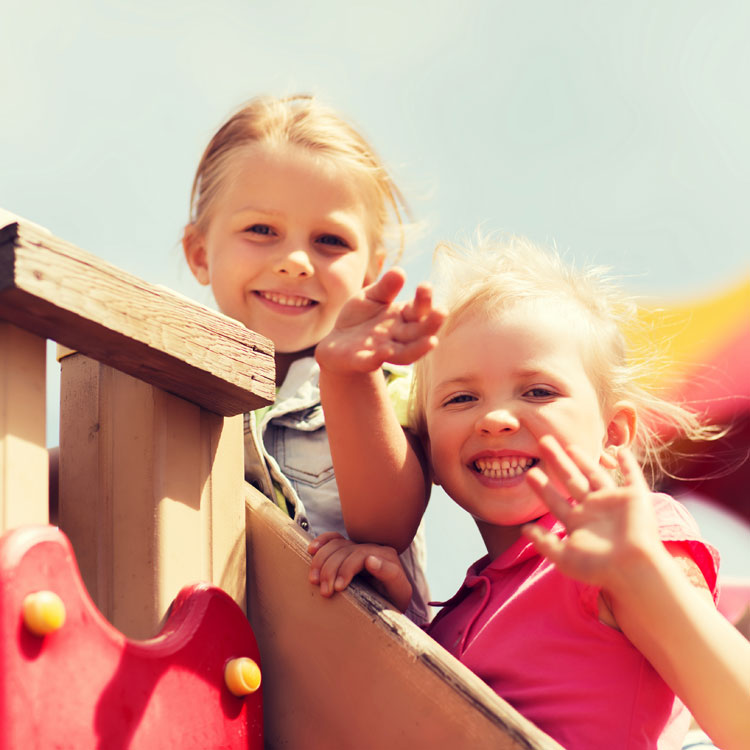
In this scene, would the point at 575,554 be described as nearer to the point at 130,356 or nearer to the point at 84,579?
the point at 130,356

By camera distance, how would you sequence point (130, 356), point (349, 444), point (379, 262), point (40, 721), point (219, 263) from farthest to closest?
point (379, 262) → point (219, 263) → point (349, 444) → point (130, 356) → point (40, 721)

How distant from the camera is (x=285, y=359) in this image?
2697mm

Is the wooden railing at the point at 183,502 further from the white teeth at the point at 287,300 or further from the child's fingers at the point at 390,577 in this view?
the white teeth at the point at 287,300

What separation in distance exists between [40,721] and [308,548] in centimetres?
54

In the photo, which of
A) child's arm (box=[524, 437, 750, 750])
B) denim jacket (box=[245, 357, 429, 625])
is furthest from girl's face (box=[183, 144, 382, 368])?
child's arm (box=[524, 437, 750, 750])

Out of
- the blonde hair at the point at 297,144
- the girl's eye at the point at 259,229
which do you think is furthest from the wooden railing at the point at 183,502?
the blonde hair at the point at 297,144

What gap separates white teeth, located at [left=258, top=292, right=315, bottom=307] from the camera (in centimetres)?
264

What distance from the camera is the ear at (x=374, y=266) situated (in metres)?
2.94

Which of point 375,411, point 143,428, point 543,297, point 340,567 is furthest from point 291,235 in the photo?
point 340,567

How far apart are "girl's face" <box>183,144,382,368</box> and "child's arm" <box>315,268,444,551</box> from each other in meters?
0.75

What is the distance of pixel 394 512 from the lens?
181 cm

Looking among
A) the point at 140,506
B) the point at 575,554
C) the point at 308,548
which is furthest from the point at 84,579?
the point at 575,554

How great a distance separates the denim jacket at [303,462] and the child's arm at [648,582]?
90cm

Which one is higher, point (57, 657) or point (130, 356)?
point (130, 356)
